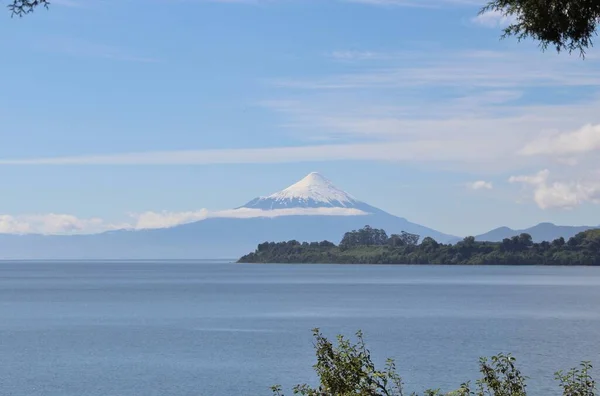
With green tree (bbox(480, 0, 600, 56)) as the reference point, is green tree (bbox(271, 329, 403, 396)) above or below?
below

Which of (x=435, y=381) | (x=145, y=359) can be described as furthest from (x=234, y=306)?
(x=435, y=381)

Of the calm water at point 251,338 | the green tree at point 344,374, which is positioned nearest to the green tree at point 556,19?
the green tree at point 344,374

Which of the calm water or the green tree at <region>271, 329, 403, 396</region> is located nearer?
the green tree at <region>271, 329, 403, 396</region>

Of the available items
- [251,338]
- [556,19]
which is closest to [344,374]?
[556,19]

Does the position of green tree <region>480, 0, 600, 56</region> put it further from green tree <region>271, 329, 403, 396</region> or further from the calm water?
the calm water

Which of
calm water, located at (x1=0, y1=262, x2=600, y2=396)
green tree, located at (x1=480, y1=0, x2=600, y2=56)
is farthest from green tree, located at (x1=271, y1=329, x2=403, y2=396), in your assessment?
calm water, located at (x1=0, y1=262, x2=600, y2=396)

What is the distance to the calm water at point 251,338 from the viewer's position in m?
53.8

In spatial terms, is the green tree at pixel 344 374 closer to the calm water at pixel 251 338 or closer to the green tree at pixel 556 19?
the green tree at pixel 556 19

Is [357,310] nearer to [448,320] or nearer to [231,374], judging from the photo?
[448,320]

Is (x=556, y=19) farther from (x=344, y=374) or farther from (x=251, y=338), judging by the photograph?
(x=251, y=338)

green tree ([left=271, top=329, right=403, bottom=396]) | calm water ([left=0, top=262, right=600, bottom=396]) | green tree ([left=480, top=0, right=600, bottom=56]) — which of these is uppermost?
green tree ([left=480, top=0, right=600, bottom=56])

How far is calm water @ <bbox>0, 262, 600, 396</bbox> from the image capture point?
5384cm

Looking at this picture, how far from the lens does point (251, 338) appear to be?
77312 mm

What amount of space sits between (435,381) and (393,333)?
96.1ft
